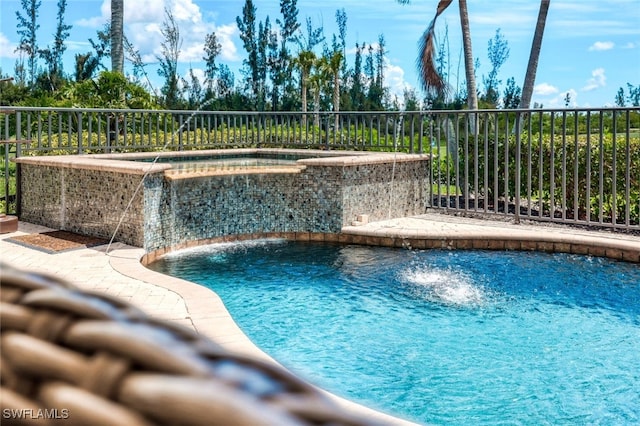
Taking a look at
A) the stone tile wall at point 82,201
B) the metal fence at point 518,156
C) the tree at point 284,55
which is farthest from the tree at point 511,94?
the stone tile wall at point 82,201

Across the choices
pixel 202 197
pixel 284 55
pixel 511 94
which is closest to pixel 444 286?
pixel 202 197

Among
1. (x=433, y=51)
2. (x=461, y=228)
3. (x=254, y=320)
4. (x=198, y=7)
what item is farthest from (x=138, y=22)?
(x=254, y=320)

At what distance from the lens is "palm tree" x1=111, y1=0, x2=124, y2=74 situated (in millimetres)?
15625

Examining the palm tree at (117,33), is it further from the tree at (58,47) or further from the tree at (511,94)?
the tree at (58,47)

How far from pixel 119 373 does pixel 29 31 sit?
48.4 m

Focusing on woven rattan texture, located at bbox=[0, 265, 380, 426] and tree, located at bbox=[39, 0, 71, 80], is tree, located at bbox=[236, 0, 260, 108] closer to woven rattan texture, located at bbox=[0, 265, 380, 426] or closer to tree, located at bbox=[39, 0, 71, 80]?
tree, located at bbox=[39, 0, 71, 80]

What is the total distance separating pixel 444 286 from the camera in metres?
6.09

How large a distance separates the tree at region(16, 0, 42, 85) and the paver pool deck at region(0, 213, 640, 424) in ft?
127

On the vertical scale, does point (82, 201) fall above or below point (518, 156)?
below

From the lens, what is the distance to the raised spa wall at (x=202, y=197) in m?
7.27

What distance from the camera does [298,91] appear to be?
1458 inches

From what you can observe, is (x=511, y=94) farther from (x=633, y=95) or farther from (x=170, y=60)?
(x=170, y=60)

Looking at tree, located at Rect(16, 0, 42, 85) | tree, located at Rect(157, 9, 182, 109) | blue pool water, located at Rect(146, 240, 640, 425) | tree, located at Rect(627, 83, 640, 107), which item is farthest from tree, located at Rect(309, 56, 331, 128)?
blue pool water, located at Rect(146, 240, 640, 425)

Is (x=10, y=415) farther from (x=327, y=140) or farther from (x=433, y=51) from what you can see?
(x=433, y=51)
